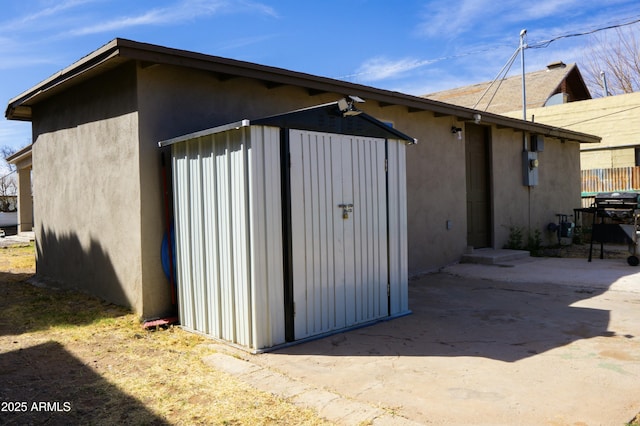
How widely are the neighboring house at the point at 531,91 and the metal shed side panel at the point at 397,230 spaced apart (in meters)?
16.7

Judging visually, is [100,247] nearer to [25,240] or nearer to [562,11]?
[25,240]

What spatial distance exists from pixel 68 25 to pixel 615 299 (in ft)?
31.9

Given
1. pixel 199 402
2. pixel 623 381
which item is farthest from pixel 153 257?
pixel 623 381

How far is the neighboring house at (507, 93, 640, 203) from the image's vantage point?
16250mm

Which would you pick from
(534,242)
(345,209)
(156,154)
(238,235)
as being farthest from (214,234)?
(534,242)

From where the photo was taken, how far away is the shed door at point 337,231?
453 cm

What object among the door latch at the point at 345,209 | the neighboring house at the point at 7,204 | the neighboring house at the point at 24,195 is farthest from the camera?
the neighboring house at the point at 7,204

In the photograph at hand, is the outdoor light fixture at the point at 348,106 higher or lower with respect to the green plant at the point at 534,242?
higher

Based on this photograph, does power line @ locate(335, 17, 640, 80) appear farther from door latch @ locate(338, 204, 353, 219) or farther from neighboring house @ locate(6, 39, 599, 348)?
door latch @ locate(338, 204, 353, 219)

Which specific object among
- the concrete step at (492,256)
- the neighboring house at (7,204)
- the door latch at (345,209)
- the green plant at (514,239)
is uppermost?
the neighboring house at (7,204)

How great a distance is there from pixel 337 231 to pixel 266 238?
83cm

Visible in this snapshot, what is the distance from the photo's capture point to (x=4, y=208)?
23.5m

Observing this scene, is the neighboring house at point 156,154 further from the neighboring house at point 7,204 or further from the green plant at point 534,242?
the neighboring house at point 7,204

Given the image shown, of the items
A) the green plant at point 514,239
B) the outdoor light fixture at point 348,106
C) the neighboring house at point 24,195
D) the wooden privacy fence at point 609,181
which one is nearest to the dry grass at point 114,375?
the outdoor light fixture at point 348,106
